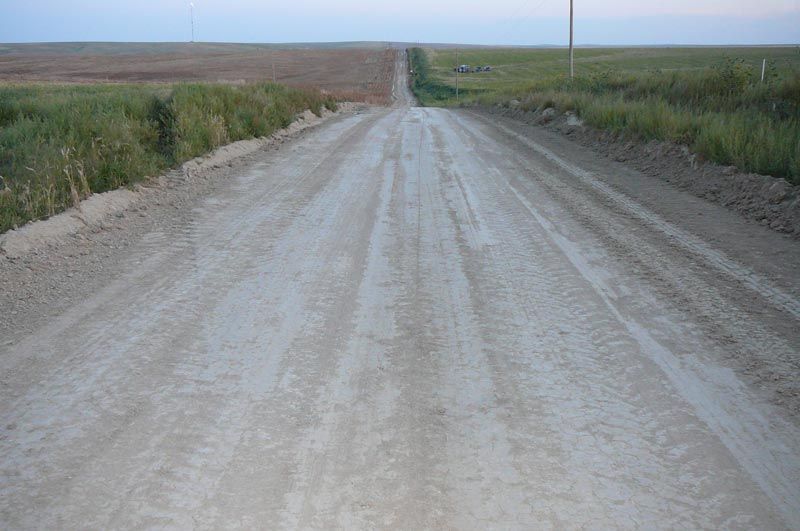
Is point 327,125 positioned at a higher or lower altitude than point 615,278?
higher

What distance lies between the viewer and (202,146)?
13.4 metres

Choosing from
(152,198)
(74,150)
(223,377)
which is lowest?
(223,377)

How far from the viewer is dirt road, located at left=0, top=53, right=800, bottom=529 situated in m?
3.39

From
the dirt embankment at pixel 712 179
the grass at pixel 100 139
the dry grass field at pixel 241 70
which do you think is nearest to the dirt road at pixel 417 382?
the dirt embankment at pixel 712 179

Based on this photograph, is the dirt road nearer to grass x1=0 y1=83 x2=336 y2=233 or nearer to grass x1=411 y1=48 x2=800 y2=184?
grass x1=0 y1=83 x2=336 y2=233

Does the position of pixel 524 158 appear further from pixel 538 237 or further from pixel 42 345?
pixel 42 345

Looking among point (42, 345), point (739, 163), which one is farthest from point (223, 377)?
point (739, 163)

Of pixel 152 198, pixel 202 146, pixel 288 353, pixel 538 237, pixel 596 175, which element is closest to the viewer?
pixel 288 353

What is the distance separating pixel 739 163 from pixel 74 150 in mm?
9798

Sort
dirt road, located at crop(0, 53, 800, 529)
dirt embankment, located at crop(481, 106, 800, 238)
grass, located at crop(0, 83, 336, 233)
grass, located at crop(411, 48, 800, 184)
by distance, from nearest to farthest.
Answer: dirt road, located at crop(0, 53, 800, 529), dirt embankment, located at crop(481, 106, 800, 238), grass, located at crop(0, 83, 336, 233), grass, located at crop(411, 48, 800, 184)

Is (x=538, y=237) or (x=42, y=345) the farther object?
(x=538, y=237)

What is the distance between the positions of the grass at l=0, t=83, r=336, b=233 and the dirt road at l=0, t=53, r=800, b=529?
1757 millimetres

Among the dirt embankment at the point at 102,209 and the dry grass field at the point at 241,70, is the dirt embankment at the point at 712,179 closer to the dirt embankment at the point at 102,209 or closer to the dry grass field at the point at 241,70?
the dirt embankment at the point at 102,209

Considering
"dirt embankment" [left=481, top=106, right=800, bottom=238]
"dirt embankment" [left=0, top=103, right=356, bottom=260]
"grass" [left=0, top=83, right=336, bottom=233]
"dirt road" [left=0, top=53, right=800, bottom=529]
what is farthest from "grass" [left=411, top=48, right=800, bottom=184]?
"grass" [left=0, top=83, right=336, bottom=233]
